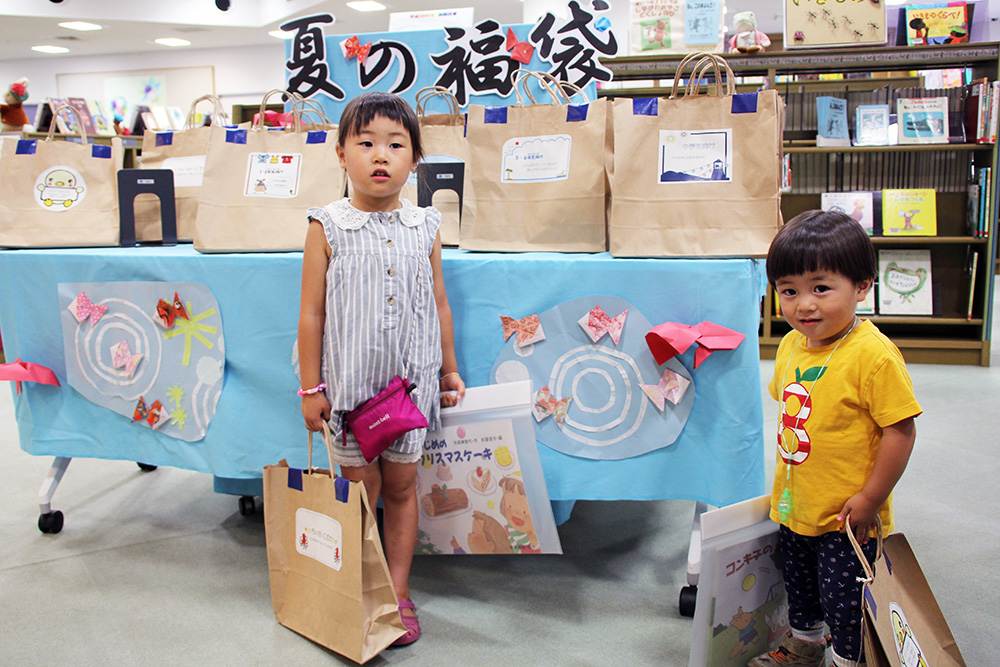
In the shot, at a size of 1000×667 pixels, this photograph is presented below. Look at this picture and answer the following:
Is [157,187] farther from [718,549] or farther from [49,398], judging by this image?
→ [718,549]

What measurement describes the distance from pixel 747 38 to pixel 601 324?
3118 mm

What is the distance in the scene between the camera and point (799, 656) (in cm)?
122

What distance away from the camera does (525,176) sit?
1.57 meters

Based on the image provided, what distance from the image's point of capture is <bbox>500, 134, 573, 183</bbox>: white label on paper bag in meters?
1.54

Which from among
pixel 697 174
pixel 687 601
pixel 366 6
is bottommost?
pixel 687 601

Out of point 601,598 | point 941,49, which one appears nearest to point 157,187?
point 601,598

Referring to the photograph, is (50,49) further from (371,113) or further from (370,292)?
(370,292)

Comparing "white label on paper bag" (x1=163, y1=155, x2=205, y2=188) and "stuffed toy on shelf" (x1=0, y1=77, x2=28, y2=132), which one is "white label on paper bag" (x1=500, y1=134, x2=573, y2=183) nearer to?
"white label on paper bag" (x1=163, y1=155, x2=205, y2=188)

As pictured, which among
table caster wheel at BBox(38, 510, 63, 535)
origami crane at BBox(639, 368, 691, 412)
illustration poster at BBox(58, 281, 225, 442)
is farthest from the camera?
table caster wheel at BBox(38, 510, 63, 535)

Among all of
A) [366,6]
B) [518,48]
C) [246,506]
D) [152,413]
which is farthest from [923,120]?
[366,6]

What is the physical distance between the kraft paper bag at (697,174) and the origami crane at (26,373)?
1436 mm

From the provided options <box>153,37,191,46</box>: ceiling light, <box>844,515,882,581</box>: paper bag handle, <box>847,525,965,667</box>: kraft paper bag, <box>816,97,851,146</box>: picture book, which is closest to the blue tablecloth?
<box>844,515,882,581</box>: paper bag handle

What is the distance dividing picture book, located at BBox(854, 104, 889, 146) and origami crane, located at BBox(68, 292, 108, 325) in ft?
12.0

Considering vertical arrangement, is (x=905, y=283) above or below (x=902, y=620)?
above
